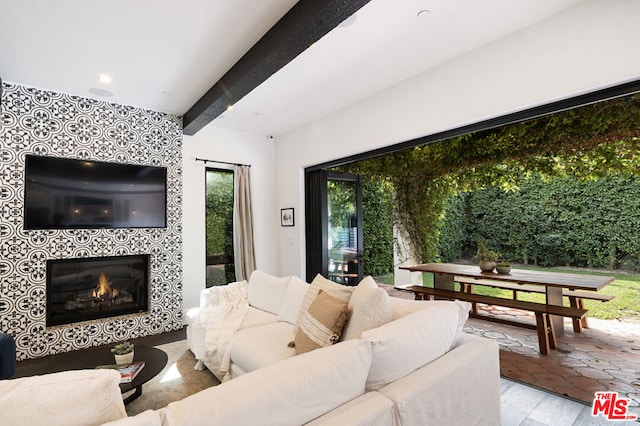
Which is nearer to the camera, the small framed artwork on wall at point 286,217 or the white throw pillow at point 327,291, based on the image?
the white throw pillow at point 327,291

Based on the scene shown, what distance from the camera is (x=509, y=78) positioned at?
8.45ft

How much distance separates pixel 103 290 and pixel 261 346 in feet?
8.95

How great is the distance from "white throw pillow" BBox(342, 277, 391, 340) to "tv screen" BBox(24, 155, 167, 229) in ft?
10.6

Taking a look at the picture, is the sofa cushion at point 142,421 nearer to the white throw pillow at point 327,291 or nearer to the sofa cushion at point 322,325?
the sofa cushion at point 322,325

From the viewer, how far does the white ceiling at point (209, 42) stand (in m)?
2.23

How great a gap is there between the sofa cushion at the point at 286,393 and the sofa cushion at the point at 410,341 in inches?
3.3

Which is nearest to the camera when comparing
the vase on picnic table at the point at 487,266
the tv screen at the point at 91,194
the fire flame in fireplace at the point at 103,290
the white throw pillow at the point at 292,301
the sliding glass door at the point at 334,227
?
the white throw pillow at the point at 292,301

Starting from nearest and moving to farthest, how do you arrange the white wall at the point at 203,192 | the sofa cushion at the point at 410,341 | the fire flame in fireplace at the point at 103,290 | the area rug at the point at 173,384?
the sofa cushion at the point at 410,341, the area rug at the point at 173,384, the fire flame in fireplace at the point at 103,290, the white wall at the point at 203,192

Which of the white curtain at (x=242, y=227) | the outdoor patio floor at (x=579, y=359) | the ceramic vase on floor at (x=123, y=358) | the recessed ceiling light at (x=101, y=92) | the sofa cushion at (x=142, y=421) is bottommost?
the outdoor patio floor at (x=579, y=359)

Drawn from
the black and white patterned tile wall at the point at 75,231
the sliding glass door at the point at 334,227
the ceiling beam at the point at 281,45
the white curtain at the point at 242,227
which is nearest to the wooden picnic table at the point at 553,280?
the sliding glass door at the point at 334,227

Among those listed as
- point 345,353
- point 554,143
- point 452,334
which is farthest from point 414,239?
point 345,353

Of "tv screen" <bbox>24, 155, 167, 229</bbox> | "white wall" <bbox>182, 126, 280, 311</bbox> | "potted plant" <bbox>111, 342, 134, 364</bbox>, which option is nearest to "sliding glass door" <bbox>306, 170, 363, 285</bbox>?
"white wall" <bbox>182, 126, 280, 311</bbox>
